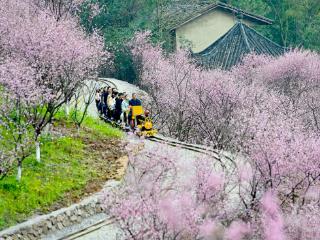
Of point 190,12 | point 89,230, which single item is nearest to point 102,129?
point 89,230

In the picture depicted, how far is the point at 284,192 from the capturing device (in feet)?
52.4

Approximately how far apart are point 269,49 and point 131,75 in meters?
11.0

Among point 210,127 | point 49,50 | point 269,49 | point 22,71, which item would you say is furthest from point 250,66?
point 22,71

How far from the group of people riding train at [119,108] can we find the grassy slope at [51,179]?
227 centimetres

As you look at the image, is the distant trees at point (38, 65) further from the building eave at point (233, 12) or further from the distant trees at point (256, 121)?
the building eave at point (233, 12)

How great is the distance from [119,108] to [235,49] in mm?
17158

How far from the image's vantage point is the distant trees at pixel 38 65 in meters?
16.1

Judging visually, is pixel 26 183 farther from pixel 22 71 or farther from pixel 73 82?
pixel 73 82

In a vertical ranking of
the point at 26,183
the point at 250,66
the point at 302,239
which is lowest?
the point at 302,239

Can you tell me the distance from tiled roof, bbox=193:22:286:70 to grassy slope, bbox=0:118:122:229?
1833cm

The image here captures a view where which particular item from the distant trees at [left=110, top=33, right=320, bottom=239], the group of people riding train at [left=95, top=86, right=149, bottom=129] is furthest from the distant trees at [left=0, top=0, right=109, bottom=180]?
the distant trees at [left=110, top=33, right=320, bottom=239]

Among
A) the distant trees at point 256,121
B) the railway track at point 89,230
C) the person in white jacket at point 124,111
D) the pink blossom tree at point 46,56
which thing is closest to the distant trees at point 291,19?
the distant trees at point 256,121

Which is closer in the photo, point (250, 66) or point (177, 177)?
point (177, 177)

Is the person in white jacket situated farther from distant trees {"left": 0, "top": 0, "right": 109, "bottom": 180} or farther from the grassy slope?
the grassy slope
